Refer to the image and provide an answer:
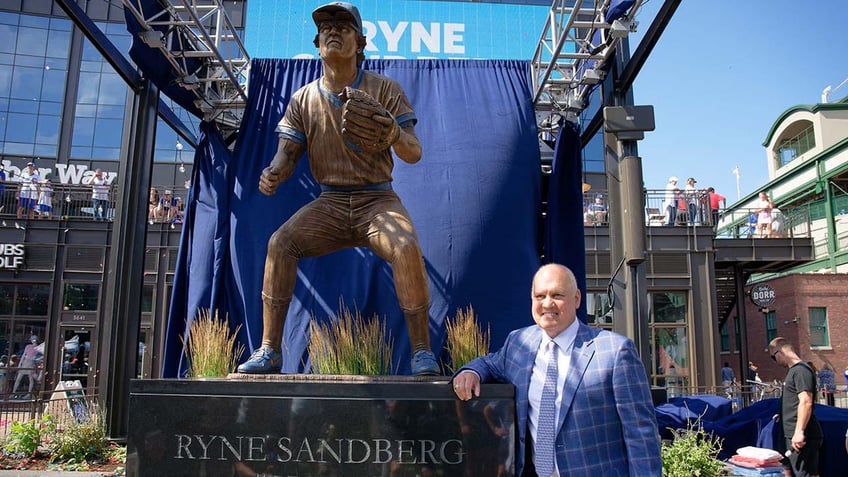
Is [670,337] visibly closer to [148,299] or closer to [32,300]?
[148,299]

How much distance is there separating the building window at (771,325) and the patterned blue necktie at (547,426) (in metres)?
23.3

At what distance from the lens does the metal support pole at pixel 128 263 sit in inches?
297

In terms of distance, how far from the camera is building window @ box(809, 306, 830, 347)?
71.6 ft

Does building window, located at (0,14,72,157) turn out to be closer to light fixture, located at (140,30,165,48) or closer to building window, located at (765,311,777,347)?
light fixture, located at (140,30,165,48)

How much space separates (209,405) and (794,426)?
5.37 m

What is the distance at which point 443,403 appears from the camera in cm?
318

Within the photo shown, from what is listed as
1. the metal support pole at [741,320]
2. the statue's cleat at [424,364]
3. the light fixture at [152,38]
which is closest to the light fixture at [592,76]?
the light fixture at [152,38]

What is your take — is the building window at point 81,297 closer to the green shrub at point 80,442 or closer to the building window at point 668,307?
the green shrub at point 80,442

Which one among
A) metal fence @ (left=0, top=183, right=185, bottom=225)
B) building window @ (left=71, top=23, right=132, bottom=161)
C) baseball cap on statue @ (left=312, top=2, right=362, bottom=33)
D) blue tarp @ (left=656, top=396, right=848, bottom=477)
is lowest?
blue tarp @ (left=656, top=396, right=848, bottom=477)

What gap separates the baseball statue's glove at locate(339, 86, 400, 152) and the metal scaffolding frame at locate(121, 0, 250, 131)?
4392 mm

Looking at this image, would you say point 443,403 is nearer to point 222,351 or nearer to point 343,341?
point 343,341

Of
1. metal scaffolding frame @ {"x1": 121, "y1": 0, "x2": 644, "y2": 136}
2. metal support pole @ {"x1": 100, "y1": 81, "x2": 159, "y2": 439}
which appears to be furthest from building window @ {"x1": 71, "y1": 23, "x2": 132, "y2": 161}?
metal support pole @ {"x1": 100, "y1": 81, "x2": 159, "y2": 439}

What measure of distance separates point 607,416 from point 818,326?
23.3m

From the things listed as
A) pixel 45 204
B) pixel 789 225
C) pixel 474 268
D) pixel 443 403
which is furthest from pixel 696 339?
pixel 45 204
